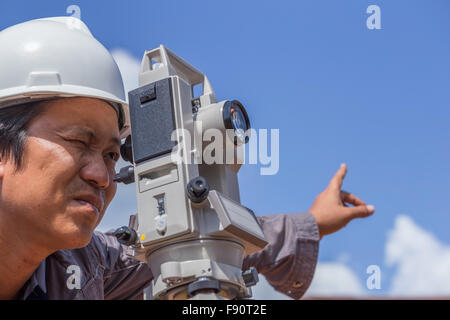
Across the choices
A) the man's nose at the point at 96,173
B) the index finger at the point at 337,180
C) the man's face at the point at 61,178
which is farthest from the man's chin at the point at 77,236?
the index finger at the point at 337,180

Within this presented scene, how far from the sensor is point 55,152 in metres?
2.32

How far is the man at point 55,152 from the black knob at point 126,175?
10 cm

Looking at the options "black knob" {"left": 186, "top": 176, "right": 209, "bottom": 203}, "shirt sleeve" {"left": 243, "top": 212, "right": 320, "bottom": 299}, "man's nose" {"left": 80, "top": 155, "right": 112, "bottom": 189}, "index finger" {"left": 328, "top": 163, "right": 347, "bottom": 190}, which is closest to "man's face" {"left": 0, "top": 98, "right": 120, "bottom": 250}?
"man's nose" {"left": 80, "top": 155, "right": 112, "bottom": 189}

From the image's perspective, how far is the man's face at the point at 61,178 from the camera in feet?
7.55

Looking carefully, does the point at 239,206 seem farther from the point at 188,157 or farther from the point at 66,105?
the point at 66,105

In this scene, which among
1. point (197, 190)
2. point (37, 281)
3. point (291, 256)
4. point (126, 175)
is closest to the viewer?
point (197, 190)

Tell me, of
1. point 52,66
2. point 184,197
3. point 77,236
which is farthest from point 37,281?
point 184,197

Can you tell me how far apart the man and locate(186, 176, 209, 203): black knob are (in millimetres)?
496

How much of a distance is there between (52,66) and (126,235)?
903mm

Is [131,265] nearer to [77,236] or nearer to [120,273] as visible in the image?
[120,273]

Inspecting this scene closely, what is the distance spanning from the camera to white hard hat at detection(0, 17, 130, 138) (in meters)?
2.53

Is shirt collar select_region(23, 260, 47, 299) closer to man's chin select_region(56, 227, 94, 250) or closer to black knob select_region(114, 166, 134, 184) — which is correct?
man's chin select_region(56, 227, 94, 250)
